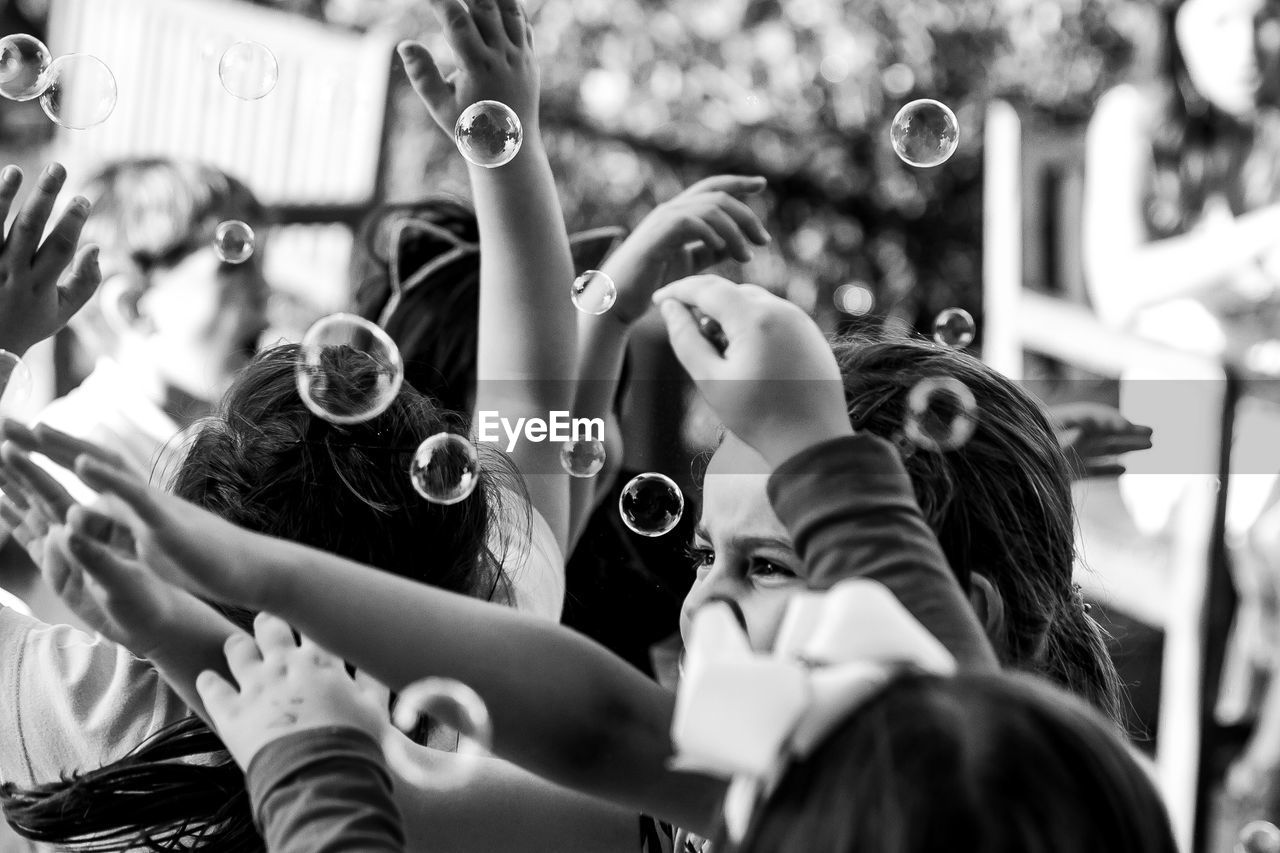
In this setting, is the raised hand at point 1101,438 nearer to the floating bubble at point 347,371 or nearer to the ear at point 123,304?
the floating bubble at point 347,371

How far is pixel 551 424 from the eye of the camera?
1.04 metres

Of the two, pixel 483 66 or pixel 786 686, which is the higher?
pixel 483 66

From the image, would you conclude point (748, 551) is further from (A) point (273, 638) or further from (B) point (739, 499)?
(A) point (273, 638)

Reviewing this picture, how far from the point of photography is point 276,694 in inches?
24.8

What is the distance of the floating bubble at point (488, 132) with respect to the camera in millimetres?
955

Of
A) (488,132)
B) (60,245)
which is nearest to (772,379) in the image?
(488,132)

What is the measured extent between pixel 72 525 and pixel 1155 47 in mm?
2654

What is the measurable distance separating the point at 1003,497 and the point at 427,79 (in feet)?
1.50

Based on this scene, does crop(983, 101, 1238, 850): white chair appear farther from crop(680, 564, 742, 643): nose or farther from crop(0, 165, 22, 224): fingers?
crop(0, 165, 22, 224): fingers

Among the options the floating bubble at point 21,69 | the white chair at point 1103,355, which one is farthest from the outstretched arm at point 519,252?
the white chair at point 1103,355

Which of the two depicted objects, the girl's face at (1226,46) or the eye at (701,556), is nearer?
the eye at (701,556)

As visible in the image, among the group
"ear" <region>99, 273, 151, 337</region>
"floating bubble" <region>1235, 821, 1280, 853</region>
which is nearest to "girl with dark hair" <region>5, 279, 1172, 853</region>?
"floating bubble" <region>1235, 821, 1280, 853</region>

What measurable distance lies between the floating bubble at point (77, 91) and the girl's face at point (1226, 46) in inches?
85.9

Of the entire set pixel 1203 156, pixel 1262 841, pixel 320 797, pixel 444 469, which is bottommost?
pixel 1262 841
